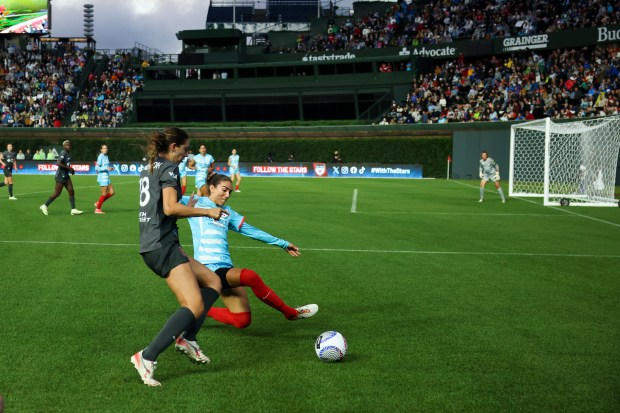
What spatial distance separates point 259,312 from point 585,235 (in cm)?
1112

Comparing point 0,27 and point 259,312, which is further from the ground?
point 0,27

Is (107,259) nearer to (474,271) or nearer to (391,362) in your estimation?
(474,271)

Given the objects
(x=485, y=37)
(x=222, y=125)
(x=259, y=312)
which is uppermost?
(x=485, y=37)

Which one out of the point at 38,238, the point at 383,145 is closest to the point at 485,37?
the point at 383,145

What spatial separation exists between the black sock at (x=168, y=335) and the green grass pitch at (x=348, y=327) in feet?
0.98

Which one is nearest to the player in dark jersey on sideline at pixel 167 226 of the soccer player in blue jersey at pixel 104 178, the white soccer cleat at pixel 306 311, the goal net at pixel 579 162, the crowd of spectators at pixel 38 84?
the white soccer cleat at pixel 306 311

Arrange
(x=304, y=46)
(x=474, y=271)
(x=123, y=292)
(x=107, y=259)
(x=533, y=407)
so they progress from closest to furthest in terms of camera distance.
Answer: (x=533, y=407), (x=123, y=292), (x=474, y=271), (x=107, y=259), (x=304, y=46)

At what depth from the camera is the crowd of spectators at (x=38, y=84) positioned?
61.5 m

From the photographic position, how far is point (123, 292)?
9.53 metres

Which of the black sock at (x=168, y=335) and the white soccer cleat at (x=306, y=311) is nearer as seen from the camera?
the black sock at (x=168, y=335)

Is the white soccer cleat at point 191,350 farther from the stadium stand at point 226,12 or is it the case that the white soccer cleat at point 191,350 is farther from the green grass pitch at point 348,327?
the stadium stand at point 226,12

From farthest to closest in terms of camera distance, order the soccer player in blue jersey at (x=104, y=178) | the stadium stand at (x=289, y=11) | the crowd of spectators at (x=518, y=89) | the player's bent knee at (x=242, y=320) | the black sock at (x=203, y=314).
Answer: the stadium stand at (x=289, y=11) < the crowd of spectators at (x=518, y=89) < the soccer player in blue jersey at (x=104, y=178) < the player's bent knee at (x=242, y=320) < the black sock at (x=203, y=314)

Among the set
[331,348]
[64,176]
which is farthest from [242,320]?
[64,176]

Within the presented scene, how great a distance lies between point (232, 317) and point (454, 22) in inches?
2078
